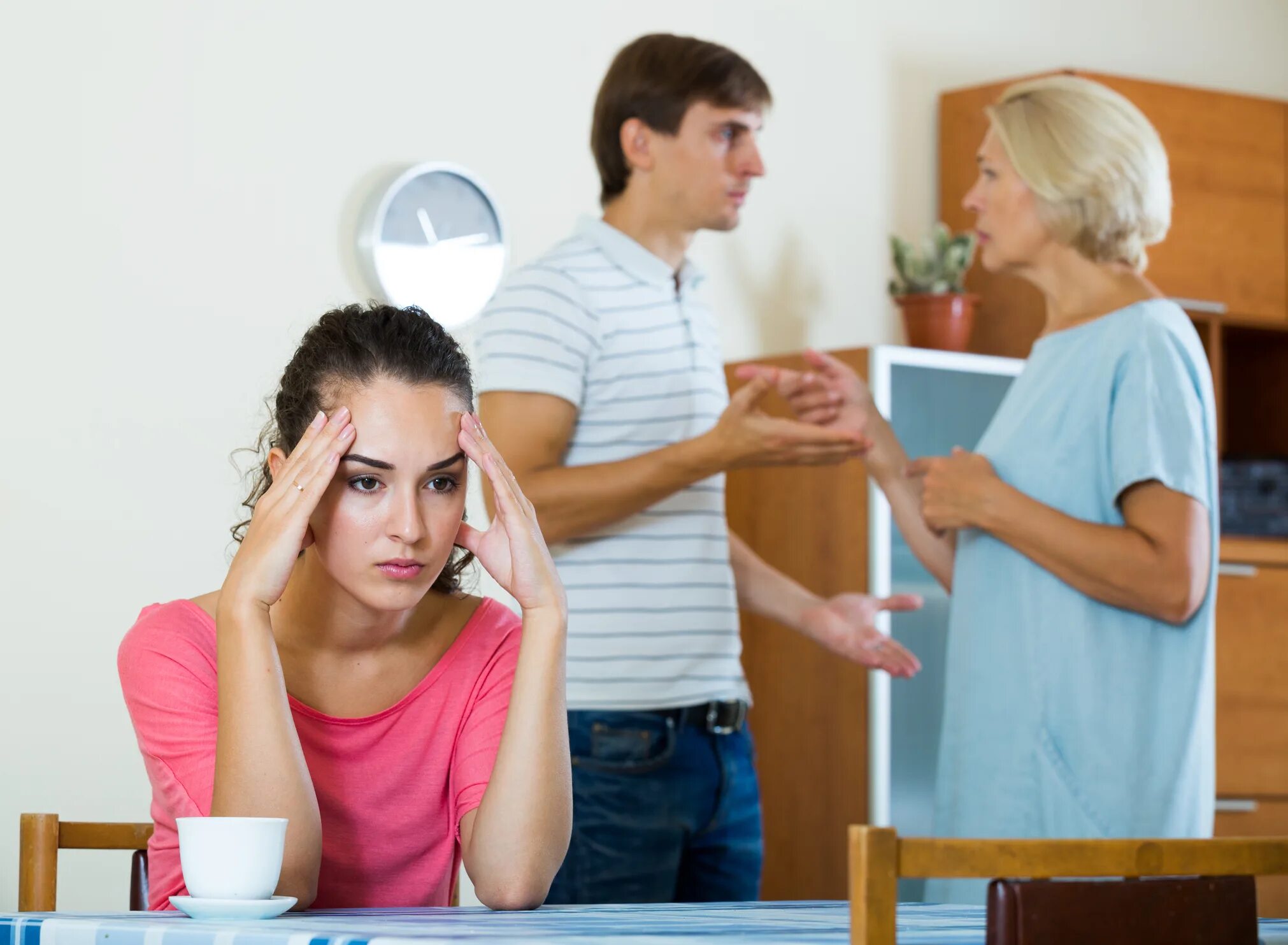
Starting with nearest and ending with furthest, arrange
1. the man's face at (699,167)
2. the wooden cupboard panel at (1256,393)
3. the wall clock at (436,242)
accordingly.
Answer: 1. the man's face at (699,167)
2. the wall clock at (436,242)
3. the wooden cupboard panel at (1256,393)

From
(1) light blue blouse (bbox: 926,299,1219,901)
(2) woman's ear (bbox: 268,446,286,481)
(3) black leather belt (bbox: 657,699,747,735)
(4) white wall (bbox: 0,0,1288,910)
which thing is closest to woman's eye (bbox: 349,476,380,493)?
(2) woman's ear (bbox: 268,446,286,481)

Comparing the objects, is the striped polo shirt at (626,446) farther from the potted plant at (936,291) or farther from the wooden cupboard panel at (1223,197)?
the wooden cupboard panel at (1223,197)

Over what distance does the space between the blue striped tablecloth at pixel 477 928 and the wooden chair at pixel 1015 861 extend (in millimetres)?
111

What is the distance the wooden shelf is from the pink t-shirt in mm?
2357

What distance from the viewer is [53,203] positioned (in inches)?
108

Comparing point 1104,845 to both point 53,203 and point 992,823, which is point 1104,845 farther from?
point 53,203

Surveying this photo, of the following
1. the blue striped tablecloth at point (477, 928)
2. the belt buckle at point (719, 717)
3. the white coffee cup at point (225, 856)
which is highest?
the white coffee cup at point (225, 856)

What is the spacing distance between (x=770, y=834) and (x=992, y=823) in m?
1.34

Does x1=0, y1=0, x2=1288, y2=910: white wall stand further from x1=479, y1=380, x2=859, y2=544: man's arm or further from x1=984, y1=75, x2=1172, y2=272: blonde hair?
x1=984, y1=75, x2=1172, y2=272: blonde hair

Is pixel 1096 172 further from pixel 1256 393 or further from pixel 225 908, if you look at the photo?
pixel 1256 393

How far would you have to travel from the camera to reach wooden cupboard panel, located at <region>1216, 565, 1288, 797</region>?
3.49 metres

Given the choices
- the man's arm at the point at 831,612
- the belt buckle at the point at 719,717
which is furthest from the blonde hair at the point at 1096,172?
the belt buckle at the point at 719,717

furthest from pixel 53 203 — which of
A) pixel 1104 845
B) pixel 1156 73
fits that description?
pixel 1156 73

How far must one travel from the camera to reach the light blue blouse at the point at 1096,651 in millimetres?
2014
